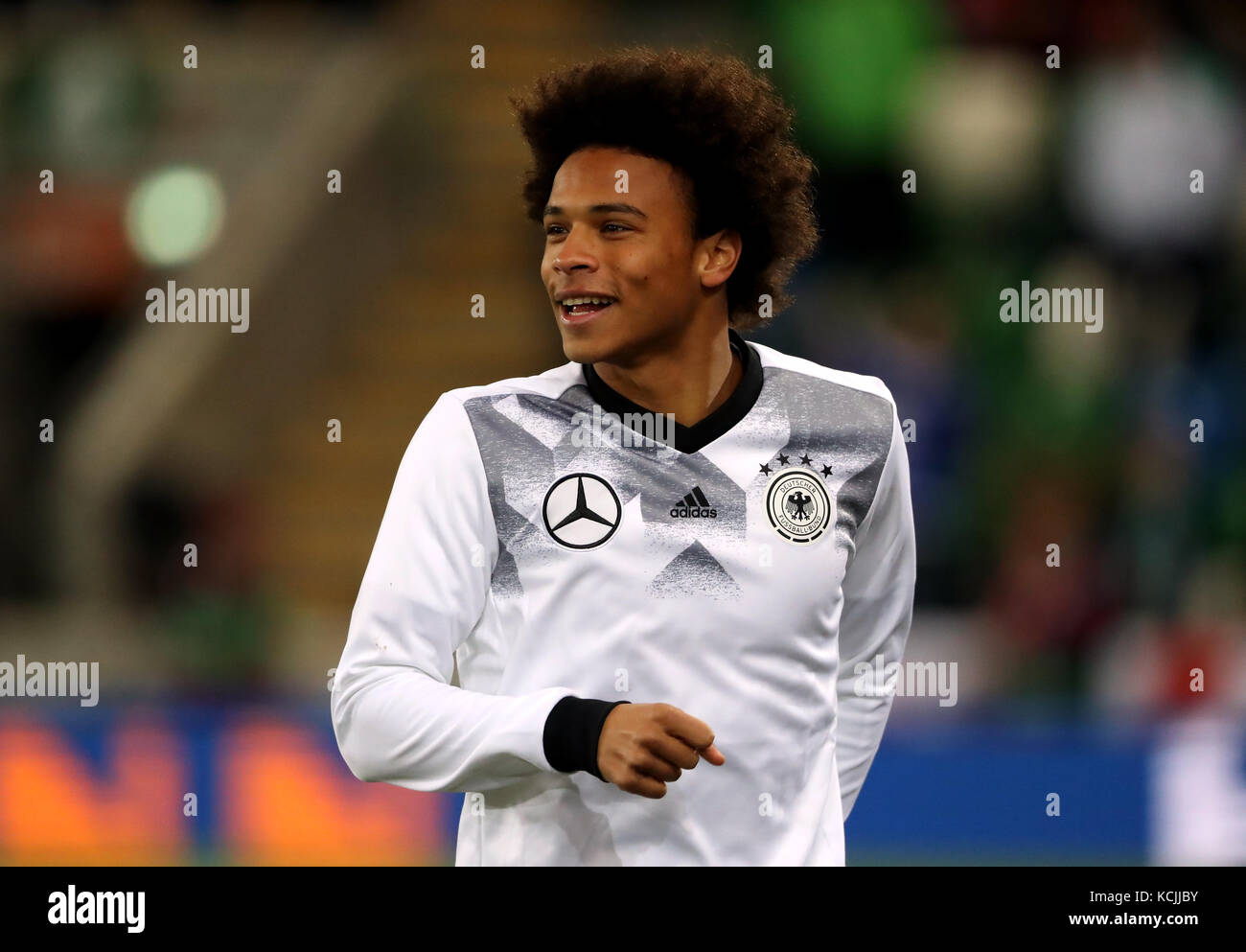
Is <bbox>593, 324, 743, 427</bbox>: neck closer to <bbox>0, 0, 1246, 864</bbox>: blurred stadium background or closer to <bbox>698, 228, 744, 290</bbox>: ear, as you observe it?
<bbox>698, 228, 744, 290</bbox>: ear

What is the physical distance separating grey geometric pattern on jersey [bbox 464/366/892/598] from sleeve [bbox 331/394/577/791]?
36 mm

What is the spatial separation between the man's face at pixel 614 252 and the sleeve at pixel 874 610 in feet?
1.52

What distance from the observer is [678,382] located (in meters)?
2.82

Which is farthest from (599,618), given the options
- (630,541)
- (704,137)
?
(704,137)

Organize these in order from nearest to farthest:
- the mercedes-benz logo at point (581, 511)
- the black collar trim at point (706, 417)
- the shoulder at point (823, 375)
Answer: the mercedes-benz logo at point (581, 511) → the black collar trim at point (706, 417) → the shoulder at point (823, 375)

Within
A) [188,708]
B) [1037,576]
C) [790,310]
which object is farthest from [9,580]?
[1037,576]

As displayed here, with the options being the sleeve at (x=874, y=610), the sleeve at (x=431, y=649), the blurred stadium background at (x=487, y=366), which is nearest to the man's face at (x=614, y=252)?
the sleeve at (x=431, y=649)

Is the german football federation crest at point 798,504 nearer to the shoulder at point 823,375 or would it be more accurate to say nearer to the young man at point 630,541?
the young man at point 630,541

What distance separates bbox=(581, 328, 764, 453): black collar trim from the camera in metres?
2.77

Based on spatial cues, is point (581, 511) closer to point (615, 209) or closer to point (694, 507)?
point (694, 507)

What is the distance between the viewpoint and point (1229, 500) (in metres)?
6.07

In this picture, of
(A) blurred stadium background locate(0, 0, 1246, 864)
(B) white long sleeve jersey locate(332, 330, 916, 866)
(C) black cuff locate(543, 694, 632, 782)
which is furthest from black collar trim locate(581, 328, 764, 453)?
(A) blurred stadium background locate(0, 0, 1246, 864)

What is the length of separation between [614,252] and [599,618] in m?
0.55

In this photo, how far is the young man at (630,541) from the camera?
2.59m
